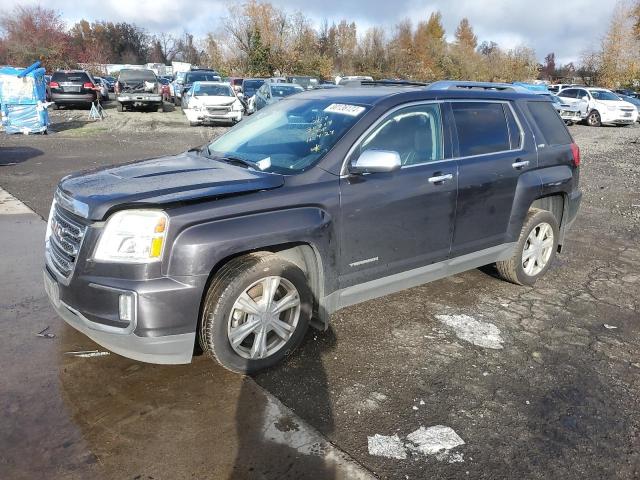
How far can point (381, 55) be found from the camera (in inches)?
2183

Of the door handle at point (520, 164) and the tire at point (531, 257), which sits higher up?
the door handle at point (520, 164)

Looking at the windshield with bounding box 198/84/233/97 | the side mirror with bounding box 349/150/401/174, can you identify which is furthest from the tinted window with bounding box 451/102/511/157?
the windshield with bounding box 198/84/233/97

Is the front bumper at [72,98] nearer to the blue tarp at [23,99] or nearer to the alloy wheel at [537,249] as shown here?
the blue tarp at [23,99]

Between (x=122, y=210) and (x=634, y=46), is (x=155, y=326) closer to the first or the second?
(x=122, y=210)

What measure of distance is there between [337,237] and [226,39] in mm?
47999

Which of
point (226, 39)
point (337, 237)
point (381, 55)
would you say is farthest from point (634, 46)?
point (337, 237)

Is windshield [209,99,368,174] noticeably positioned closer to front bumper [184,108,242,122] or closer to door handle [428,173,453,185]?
door handle [428,173,453,185]

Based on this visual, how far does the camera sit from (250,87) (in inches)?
1043

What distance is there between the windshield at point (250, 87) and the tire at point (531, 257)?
22516 millimetres

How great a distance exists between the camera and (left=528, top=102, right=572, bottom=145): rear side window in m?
→ 4.93

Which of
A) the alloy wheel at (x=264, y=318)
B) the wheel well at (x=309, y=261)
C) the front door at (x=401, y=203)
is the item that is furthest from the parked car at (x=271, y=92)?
the alloy wheel at (x=264, y=318)

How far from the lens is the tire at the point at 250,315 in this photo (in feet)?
10.1

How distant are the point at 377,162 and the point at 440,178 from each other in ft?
2.55

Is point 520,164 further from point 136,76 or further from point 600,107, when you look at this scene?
point 136,76
